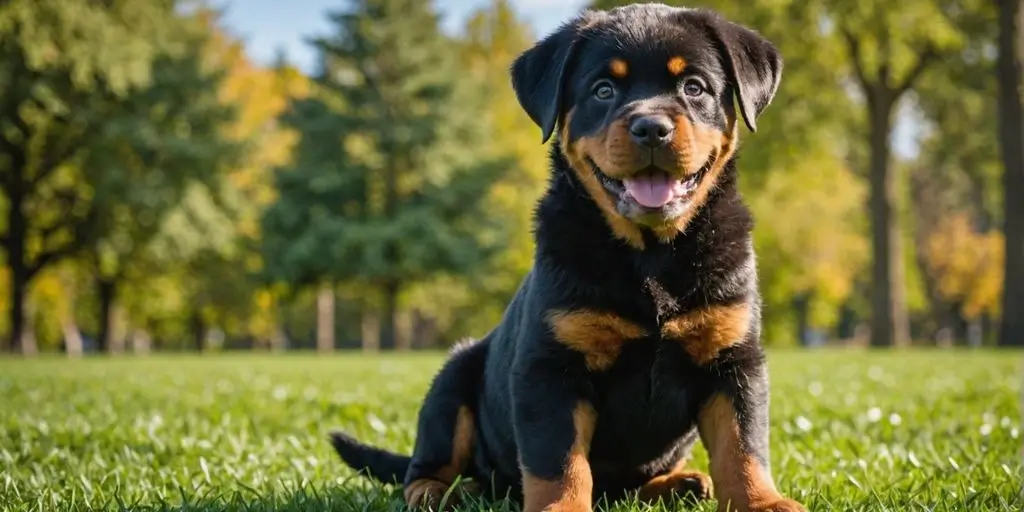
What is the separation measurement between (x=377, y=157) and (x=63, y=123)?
943 centimetres

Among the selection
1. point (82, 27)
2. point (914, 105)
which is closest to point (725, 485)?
point (82, 27)

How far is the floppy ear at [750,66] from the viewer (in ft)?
10.8

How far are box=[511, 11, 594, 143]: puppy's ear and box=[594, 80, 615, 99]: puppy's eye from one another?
5.9 inches

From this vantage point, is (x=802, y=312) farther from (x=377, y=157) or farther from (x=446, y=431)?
(x=446, y=431)

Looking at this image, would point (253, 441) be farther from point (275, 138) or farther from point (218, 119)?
point (275, 138)

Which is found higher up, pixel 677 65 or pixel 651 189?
pixel 677 65

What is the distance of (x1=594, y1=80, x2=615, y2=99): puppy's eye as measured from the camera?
3242 millimetres

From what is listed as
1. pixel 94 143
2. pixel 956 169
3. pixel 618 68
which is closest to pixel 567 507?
pixel 618 68

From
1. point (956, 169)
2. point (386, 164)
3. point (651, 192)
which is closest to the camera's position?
point (651, 192)

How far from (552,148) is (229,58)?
30.9 m

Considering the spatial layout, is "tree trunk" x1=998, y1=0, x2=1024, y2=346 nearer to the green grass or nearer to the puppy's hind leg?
the green grass

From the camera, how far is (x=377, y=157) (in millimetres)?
31109

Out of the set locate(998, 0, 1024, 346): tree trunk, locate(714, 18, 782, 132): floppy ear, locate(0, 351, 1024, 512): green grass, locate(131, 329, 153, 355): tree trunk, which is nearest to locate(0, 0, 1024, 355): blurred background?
locate(998, 0, 1024, 346): tree trunk

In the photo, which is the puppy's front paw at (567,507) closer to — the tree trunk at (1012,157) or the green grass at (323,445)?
the green grass at (323,445)
